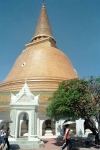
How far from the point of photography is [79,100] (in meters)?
13.2

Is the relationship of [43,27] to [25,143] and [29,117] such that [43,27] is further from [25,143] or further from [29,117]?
[25,143]

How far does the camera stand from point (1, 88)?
85.4ft

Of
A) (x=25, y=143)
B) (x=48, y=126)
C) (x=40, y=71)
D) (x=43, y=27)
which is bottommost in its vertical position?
(x=25, y=143)

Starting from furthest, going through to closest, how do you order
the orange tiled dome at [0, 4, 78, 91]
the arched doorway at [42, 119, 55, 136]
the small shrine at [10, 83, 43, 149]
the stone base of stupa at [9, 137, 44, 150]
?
the orange tiled dome at [0, 4, 78, 91] → the arched doorway at [42, 119, 55, 136] → the small shrine at [10, 83, 43, 149] → the stone base of stupa at [9, 137, 44, 150]

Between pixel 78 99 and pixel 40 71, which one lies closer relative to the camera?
pixel 78 99

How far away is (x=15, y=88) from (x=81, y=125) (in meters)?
9.30

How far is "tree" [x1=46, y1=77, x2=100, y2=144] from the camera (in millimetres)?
13109

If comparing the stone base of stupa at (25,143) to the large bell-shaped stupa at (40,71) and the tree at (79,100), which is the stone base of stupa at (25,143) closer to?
the tree at (79,100)

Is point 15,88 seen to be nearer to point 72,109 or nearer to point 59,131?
point 59,131

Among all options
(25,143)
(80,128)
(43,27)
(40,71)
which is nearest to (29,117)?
(25,143)

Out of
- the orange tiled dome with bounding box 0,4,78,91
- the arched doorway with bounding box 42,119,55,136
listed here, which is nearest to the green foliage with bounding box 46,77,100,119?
the arched doorway with bounding box 42,119,55,136

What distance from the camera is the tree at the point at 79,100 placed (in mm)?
13109

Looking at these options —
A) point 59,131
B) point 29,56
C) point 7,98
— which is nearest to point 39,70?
point 29,56

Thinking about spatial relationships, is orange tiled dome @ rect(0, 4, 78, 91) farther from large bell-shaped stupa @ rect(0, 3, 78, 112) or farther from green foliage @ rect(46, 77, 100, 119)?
green foliage @ rect(46, 77, 100, 119)
